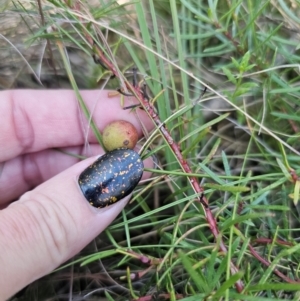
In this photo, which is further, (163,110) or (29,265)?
(163,110)

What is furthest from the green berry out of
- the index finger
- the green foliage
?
the index finger

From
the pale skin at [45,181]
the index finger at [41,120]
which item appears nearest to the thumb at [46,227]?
the pale skin at [45,181]

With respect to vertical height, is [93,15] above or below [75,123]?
above

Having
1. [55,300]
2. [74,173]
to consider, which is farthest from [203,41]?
[55,300]

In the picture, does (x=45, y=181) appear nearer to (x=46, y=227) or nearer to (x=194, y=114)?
(x=46, y=227)

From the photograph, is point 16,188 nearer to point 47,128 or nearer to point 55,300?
point 47,128

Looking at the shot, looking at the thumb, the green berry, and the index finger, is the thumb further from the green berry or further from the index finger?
the index finger
